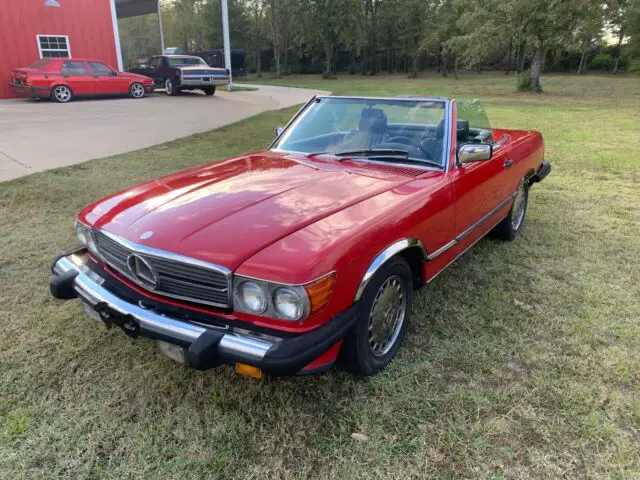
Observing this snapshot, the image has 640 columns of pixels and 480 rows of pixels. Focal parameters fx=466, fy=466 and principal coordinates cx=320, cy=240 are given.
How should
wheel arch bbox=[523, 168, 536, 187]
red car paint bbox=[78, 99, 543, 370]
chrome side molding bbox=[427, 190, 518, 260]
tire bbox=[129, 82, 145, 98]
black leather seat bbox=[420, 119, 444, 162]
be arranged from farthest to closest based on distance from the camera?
tire bbox=[129, 82, 145, 98] → wheel arch bbox=[523, 168, 536, 187] → black leather seat bbox=[420, 119, 444, 162] → chrome side molding bbox=[427, 190, 518, 260] → red car paint bbox=[78, 99, 543, 370]

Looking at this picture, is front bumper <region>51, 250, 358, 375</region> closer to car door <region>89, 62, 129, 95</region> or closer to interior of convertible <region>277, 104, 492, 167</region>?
interior of convertible <region>277, 104, 492, 167</region>

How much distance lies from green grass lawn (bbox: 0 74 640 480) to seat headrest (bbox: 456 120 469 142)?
1116mm

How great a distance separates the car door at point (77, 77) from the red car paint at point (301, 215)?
15.8 meters

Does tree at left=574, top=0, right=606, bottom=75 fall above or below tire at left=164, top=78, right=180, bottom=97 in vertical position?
above

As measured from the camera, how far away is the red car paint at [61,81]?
51.7 feet

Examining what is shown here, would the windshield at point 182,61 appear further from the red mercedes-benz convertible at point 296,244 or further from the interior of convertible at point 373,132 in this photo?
the red mercedes-benz convertible at point 296,244

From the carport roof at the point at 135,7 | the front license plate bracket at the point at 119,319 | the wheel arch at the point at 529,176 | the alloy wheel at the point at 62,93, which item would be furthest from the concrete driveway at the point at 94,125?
the carport roof at the point at 135,7

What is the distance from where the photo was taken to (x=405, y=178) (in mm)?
2988

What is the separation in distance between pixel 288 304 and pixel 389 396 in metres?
0.91

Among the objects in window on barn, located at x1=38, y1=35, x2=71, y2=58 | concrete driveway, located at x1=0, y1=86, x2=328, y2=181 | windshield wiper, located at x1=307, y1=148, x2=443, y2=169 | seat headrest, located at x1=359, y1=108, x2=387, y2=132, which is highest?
window on barn, located at x1=38, y1=35, x2=71, y2=58

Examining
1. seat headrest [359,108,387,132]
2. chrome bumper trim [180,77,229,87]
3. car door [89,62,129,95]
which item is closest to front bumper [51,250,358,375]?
seat headrest [359,108,387,132]

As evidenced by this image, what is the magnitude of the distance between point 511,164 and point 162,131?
909cm

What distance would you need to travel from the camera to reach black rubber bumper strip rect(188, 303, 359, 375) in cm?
201

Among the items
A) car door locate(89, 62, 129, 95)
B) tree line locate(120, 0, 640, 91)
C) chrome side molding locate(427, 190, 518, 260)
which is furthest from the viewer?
tree line locate(120, 0, 640, 91)
